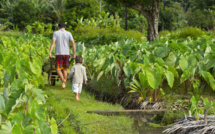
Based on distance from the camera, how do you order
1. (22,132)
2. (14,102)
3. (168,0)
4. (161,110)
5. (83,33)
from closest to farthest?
(22,132) < (14,102) < (161,110) < (83,33) < (168,0)

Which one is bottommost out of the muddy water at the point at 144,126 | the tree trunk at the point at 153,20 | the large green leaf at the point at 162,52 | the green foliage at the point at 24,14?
the muddy water at the point at 144,126

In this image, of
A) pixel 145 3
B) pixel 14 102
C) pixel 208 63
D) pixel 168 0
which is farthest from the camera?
pixel 168 0

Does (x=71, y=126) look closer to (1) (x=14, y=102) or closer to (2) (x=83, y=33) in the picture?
(1) (x=14, y=102)

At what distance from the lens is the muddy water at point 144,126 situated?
5559 mm

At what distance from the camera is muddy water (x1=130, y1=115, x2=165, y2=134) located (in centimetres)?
556

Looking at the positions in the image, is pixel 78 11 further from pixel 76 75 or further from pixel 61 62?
pixel 76 75

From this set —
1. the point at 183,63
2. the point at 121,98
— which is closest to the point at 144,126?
the point at 183,63

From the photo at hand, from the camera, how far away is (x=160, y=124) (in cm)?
587

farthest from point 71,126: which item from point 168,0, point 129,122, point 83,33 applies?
point 168,0

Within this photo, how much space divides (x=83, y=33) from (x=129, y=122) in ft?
85.6

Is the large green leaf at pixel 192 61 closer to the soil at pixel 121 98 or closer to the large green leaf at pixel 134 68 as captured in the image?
the large green leaf at pixel 134 68

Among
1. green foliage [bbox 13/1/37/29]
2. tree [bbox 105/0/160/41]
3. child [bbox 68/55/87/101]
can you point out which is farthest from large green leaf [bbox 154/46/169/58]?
green foliage [bbox 13/1/37/29]

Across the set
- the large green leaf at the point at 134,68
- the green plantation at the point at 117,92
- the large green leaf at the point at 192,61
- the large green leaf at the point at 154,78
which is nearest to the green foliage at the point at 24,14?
the green plantation at the point at 117,92

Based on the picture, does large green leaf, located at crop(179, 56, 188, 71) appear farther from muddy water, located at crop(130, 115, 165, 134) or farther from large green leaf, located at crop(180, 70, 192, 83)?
muddy water, located at crop(130, 115, 165, 134)
